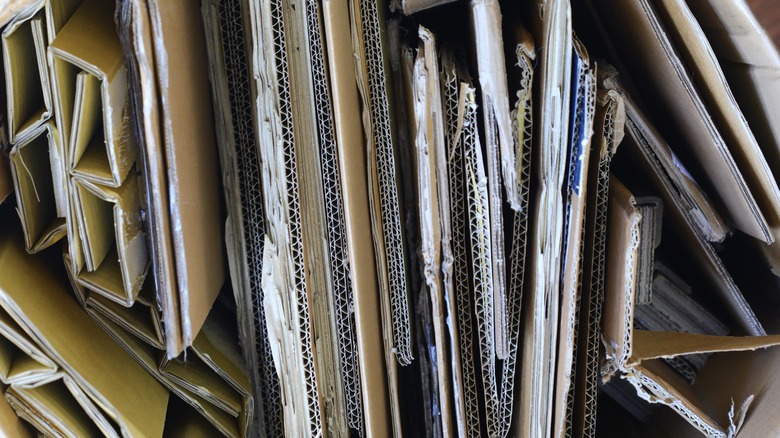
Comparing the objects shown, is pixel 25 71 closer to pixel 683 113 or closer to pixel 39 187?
pixel 39 187

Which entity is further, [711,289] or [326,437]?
[711,289]

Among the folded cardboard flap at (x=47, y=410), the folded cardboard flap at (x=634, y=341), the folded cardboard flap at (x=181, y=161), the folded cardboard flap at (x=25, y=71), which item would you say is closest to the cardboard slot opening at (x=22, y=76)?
the folded cardboard flap at (x=25, y=71)

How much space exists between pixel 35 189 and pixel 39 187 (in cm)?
2

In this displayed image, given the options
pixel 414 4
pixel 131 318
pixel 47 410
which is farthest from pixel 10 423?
pixel 414 4

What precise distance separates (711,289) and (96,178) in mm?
753

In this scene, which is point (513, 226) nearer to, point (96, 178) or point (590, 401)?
point (590, 401)

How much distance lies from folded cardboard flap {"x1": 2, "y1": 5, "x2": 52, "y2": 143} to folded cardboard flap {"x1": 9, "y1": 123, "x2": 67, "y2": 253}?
0.02 meters

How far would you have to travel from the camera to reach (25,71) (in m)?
0.52

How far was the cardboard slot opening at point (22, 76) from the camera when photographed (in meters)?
0.50

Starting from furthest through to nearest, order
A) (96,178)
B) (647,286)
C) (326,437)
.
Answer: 1. (647,286)
2. (326,437)
3. (96,178)

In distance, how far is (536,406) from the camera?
59cm

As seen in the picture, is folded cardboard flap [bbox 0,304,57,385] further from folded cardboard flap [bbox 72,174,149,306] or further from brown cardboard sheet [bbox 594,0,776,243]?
brown cardboard sheet [bbox 594,0,776,243]

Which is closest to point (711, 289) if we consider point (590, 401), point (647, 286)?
point (647, 286)

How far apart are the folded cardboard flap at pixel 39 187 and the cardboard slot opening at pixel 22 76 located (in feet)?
0.06
